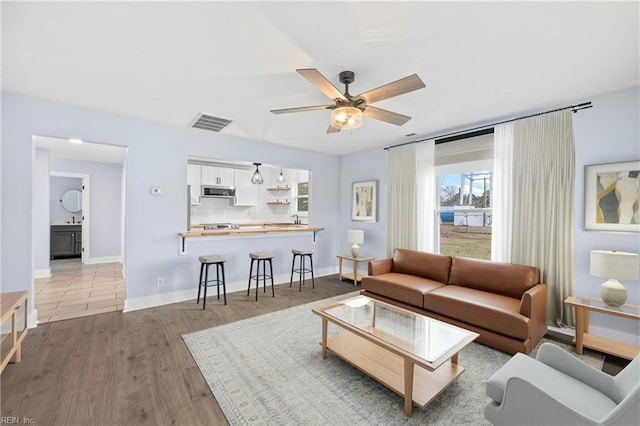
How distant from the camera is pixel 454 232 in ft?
13.9

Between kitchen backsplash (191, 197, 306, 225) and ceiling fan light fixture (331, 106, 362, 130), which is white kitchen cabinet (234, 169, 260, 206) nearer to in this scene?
→ kitchen backsplash (191, 197, 306, 225)

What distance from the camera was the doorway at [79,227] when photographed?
14.5 feet

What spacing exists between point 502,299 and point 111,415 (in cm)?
360

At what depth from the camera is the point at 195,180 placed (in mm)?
6777

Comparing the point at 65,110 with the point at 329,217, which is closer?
the point at 65,110

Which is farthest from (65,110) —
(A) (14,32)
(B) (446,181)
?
(B) (446,181)

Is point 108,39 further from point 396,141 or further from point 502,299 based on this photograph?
point 502,299

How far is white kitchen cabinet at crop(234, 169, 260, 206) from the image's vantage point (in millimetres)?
7375

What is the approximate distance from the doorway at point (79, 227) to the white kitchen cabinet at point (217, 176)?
1.72m

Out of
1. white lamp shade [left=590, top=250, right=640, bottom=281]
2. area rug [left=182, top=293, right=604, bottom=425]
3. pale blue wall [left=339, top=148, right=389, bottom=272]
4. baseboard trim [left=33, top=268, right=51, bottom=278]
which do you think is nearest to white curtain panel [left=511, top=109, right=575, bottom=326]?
white lamp shade [left=590, top=250, right=640, bottom=281]

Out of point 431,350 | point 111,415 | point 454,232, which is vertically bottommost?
point 111,415

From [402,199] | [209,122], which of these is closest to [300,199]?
[402,199]

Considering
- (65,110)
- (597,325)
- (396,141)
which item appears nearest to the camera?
(597,325)

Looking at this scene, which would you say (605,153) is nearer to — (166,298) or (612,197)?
(612,197)
